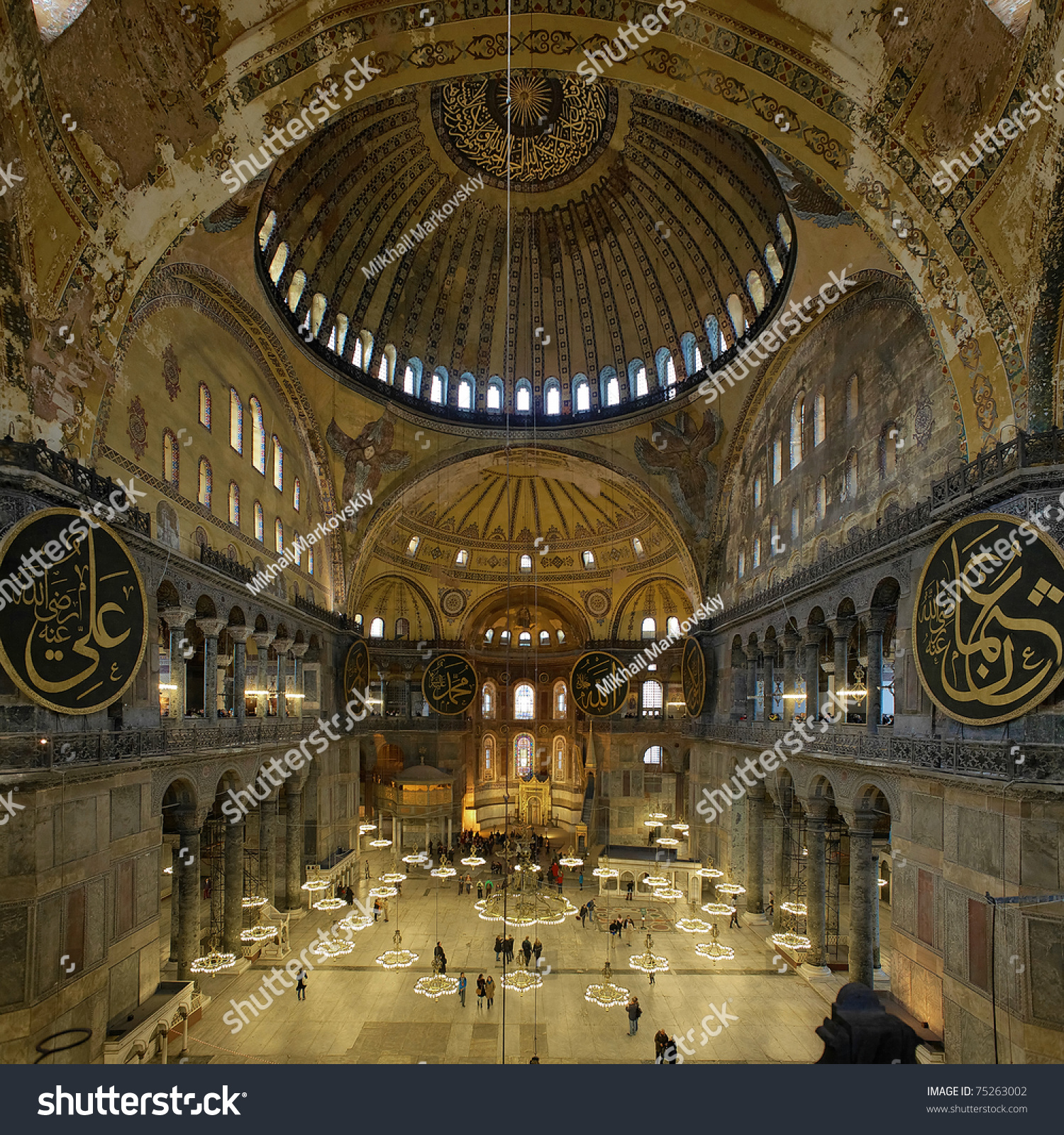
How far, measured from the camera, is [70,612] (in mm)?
9414

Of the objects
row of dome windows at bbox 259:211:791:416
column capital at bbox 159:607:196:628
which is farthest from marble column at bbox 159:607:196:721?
row of dome windows at bbox 259:211:791:416

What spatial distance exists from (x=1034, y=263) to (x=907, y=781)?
710 centimetres

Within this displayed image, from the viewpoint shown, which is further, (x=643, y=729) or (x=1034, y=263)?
(x=643, y=729)

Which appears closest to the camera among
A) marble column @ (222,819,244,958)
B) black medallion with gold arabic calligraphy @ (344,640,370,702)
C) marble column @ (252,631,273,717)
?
marble column @ (222,819,244,958)

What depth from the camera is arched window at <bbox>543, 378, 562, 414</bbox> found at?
24.4 m

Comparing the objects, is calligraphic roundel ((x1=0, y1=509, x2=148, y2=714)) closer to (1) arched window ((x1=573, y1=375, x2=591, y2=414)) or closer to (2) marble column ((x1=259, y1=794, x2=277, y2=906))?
(2) marble column ((x1=259, y1=794, x2=277, y2=906))

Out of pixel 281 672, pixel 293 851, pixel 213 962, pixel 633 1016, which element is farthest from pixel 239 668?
pixel 633 1016

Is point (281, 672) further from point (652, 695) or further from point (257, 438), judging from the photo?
point (652, 695)

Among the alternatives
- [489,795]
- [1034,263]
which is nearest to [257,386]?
[1034,263]

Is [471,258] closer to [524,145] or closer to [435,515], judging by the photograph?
[524,145]

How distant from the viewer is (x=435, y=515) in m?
28.4

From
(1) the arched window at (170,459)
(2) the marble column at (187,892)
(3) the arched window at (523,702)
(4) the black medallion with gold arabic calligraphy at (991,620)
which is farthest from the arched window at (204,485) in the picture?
(3) the arched window at (523,702)

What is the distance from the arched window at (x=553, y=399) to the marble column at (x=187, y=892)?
15.7 metres

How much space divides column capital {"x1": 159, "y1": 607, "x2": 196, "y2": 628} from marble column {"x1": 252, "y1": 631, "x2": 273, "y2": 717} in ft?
13.0
